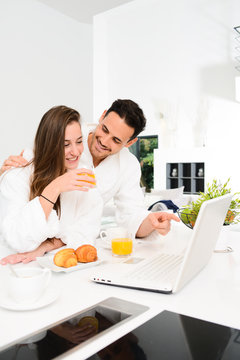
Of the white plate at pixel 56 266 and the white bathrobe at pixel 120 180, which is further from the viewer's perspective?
the white bathrobe at pixel 120 180

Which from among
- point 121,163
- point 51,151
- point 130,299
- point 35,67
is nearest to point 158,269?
point 130,299

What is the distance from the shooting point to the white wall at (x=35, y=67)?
20.3 ft

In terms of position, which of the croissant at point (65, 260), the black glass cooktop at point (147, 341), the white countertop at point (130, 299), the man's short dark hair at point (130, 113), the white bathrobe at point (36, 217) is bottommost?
the white countertop at point (130, 299)

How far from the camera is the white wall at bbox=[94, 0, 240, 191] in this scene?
6.45m

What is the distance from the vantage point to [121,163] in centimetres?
207

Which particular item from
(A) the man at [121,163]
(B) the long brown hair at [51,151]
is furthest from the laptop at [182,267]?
(B) the long brown hair at [51,151]

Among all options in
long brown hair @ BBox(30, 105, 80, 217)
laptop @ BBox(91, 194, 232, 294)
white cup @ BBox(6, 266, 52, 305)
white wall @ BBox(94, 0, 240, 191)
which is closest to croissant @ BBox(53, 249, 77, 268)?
laptop @ BBox(91, 194, 232, 294)

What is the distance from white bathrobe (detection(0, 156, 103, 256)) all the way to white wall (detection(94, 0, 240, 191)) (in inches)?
192

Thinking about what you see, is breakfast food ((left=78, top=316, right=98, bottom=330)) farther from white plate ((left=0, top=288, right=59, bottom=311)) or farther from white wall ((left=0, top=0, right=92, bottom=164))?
white wall ((left=0, top=0, right=92, bottom=164))

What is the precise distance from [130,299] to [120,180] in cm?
123

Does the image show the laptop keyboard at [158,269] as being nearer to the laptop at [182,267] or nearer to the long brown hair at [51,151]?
the laptop at [182,267]

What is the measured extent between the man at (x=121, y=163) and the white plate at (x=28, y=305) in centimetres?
70

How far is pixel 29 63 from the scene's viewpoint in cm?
655

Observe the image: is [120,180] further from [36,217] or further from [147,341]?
[147,341]
